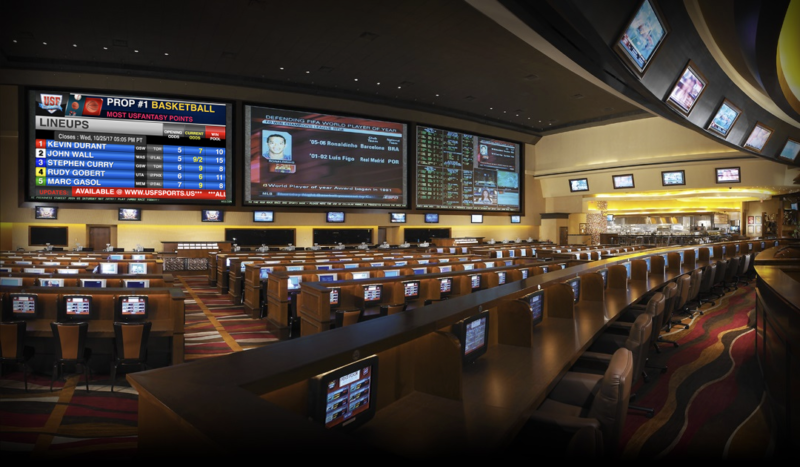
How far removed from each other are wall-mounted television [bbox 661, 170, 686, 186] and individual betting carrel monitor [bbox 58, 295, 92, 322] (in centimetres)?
1732

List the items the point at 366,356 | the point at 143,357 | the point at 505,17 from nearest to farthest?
the point at 366,356, the point at 505,17, the point at 143,357

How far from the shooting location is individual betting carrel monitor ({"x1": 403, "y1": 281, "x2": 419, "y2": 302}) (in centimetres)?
636

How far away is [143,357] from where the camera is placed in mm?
4547

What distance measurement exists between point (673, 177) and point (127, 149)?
17497 mm

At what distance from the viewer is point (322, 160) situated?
1434cm

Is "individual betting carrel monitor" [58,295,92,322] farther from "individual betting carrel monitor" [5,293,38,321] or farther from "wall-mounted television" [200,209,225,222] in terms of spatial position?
"wall-mounted television" [200,209,225,222]

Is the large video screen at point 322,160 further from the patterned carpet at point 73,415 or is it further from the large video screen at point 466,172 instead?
the patterned carpet at point 73,415

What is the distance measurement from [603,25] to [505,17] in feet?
2.79

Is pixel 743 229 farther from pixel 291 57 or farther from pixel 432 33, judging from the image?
pixel 291 57

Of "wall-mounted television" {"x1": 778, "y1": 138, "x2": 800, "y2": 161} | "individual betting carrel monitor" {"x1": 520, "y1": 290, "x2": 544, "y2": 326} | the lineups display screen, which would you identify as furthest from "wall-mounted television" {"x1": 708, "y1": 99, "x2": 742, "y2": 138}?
the lineups display screen

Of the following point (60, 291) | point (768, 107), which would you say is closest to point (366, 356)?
point (60, 291)

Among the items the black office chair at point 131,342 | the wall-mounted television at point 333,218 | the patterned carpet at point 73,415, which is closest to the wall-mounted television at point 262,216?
the wall-mounted television at point 333,218

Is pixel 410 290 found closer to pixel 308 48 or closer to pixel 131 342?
pixel 131 342

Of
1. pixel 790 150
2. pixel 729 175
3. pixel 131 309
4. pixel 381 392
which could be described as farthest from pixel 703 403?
pixel 729 175
